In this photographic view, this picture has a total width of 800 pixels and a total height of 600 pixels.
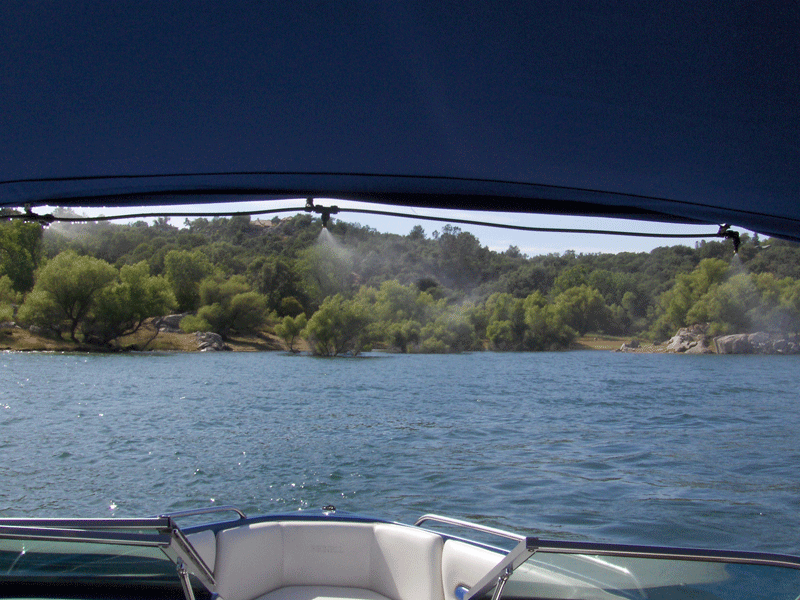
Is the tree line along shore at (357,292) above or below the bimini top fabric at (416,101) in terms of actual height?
above

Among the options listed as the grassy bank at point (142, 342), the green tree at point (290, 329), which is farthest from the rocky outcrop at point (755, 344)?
the grassy bank at point (142, 342)

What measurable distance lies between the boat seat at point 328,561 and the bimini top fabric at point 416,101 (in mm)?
1097

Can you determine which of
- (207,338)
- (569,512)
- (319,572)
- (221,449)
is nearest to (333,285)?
(207,338)

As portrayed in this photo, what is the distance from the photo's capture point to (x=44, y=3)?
799 millimetres

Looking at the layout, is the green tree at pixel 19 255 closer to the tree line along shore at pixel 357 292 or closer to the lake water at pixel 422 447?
the tree line along shore at pixel 357 292

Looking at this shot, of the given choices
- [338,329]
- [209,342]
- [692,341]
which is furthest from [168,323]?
[692,341]

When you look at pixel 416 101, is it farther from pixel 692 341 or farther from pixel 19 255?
pixel 692 341

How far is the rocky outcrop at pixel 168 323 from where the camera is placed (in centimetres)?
3250

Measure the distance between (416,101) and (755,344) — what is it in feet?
123

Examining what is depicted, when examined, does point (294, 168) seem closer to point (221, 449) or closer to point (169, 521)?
point (169, 521)

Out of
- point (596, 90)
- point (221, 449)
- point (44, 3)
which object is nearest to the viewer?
point (44, 3)

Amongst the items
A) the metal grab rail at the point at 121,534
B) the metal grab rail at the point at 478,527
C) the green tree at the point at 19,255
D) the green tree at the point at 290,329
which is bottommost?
the metal grab rail at the point at 478,527

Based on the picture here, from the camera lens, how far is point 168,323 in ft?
108

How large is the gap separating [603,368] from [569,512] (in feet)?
65.5
